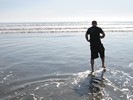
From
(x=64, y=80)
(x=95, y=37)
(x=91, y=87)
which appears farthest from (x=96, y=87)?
(x=95, y=37)

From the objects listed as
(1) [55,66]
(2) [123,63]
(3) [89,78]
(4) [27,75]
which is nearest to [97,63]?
(2) [123,63]

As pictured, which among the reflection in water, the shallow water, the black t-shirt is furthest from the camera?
the black t-shirt

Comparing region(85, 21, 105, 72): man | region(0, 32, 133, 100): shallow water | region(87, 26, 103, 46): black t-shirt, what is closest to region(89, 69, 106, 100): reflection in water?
region(0, 32, 133, 100): shallow water

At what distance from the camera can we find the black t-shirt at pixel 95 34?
9.65m

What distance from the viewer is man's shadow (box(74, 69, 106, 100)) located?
22.4 ft

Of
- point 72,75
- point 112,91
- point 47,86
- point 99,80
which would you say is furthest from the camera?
point 72,75

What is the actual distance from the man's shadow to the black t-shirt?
1535 millimetres

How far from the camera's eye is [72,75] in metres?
9.17

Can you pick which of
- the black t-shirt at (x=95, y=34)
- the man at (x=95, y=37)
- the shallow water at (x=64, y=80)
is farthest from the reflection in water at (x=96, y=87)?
the black t-shirt at (x=95, y=34)

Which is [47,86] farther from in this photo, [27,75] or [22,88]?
[27,75]

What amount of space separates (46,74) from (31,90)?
6.92ft

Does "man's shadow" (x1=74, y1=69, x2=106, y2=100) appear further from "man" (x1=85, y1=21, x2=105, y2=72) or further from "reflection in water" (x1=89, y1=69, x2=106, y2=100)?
"man" (x1=85, y1=21, x2=105, y2=72)

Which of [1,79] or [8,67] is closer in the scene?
[1,79]

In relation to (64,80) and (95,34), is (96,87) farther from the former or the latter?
(95,34)
